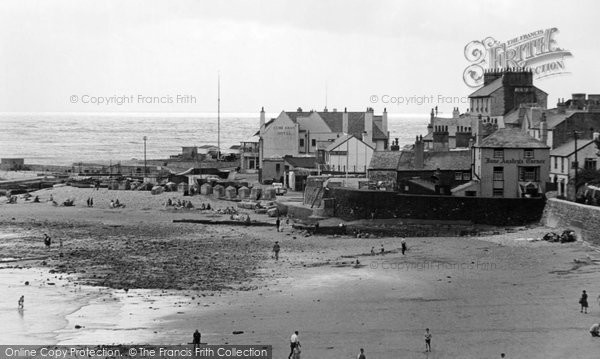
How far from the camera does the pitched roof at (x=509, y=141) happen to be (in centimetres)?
6706

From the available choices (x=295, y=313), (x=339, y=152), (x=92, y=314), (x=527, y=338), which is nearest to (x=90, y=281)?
(x=92, y=314)

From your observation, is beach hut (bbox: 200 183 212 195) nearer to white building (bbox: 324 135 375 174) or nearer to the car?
the car

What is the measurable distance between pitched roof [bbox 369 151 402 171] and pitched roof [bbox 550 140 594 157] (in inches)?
422

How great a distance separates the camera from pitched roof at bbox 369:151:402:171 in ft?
249

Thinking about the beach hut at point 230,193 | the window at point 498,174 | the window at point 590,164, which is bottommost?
the beach hut at point 230,193

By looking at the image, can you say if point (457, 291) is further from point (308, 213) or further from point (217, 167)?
→ point (217, 167)

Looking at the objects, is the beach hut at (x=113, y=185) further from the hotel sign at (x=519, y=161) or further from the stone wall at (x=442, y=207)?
the hotel sign at (x=519, y=161)

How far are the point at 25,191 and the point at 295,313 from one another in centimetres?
6568

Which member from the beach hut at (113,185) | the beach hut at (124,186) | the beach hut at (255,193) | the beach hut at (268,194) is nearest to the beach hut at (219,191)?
the beach hut at (255,193)

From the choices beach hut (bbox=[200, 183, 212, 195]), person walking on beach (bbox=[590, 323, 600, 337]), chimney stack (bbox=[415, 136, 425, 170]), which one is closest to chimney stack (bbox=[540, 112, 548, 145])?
chimney stack (bbox=[415, 136, 425, 170])

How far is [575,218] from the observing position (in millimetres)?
57062

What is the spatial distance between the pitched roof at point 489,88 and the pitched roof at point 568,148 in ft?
83.5

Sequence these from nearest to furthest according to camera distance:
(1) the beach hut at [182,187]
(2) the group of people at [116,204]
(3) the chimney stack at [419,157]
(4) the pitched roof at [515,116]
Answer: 1. (3) the chimney stack at [419,157]
2. (4) the pitched roof at [515,116]
3. (2) the group of people at [116,204]
4. (1) the beach hut at [182,187]

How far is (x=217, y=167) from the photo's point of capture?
4636 inches
